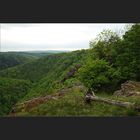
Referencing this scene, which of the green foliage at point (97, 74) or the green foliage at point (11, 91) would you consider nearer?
the green foliage at point (97, 74)

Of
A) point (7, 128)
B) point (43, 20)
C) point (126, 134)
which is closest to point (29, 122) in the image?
point (7, 128)

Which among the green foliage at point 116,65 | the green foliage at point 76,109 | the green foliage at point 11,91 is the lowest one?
the green foliage at point 11,91

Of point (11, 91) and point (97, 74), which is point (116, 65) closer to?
point (97, 74)

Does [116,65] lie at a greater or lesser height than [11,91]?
greater

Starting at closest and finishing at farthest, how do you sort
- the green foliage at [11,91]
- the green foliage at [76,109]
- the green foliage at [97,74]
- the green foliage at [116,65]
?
the green foliage at [76,109], the green foliage at [116,65], the green foliage at [97,74], the green foliage at [11,91]

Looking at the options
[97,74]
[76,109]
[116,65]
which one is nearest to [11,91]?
[97,74]

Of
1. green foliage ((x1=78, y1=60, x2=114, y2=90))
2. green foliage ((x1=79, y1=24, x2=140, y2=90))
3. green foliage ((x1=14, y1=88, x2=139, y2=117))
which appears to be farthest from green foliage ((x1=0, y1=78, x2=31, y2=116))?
green foliage ((x1=14, y1=88, x2=139, y2=117))

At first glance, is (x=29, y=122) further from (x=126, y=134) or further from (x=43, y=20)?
(x=43, y=20)

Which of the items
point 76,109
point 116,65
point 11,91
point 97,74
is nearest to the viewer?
point 76,109

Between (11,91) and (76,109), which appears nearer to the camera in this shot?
(76,109)

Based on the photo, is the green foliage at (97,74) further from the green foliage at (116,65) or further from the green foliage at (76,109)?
the green foliage at (76,109)

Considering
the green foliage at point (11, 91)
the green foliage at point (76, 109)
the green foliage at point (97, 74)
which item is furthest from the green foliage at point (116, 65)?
the green foliage at point (11, 91)

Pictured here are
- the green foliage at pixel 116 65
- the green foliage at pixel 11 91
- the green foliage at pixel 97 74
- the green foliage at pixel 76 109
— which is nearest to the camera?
the green foliage at pixel 76 109

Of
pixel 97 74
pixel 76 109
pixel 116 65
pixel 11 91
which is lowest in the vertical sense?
pixel 11 91
